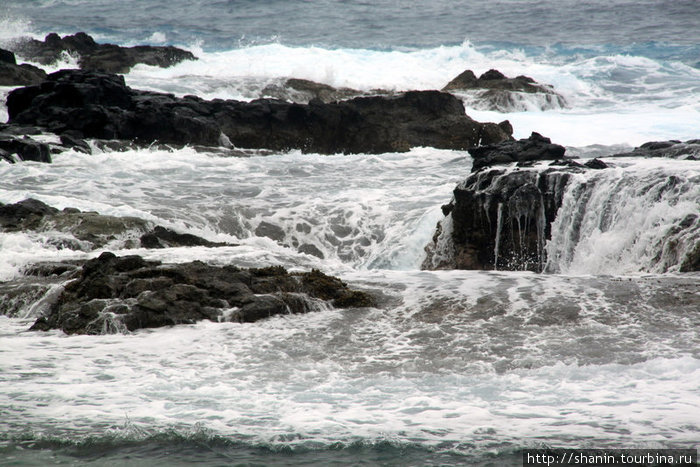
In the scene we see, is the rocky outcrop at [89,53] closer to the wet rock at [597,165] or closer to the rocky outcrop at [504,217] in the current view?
the rocky outcrop at [504,217]

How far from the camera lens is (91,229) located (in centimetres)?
1048

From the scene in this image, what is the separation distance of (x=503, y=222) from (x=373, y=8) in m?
45.0

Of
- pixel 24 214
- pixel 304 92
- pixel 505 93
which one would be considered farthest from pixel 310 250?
pixel 304 92

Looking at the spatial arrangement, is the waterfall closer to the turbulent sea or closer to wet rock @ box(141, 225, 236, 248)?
the turbulent sea

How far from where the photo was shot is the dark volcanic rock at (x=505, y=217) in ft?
33.5

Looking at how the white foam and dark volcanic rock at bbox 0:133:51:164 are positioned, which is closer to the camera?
the white foam

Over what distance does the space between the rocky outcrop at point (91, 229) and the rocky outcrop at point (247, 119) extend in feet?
24.9

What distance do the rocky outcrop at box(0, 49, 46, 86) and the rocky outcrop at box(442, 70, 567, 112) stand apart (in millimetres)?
14754

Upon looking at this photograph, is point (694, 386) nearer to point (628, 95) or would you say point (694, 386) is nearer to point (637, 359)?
point (637, 359)

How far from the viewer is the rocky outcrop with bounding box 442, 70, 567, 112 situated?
27.2 metres

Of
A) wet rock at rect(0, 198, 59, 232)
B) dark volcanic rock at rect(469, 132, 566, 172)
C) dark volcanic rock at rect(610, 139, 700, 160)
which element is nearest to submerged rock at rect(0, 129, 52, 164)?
wet rock at rect(0, 198, 59, 232)

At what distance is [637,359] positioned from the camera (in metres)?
5.89

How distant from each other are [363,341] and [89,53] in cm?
2878

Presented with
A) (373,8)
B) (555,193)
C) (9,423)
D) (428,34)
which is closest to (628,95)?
(428,34)
